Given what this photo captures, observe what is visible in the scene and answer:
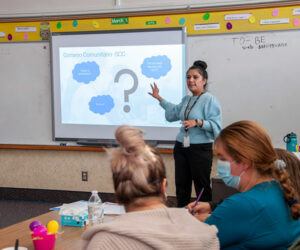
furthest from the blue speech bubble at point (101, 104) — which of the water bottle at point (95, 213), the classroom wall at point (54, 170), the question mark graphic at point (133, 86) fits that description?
the water bottle at point (95, 213)

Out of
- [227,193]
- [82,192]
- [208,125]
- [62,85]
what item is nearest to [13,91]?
[62,85]

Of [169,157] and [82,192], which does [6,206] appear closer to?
[82,192]

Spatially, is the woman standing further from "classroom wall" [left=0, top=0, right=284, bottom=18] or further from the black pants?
"classroom wall" [left=0, top=0, right=284, bottom=18]

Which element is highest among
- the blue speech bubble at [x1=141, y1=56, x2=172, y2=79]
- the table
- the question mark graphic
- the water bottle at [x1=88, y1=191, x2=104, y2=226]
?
the blue speech bubble at [x1=141, y1=56, x2=172, y2=79]

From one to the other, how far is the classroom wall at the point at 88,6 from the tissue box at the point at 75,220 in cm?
280

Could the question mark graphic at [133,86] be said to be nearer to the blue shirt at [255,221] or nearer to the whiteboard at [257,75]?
the whiteboard at [257,75]

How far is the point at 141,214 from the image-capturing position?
3.67 ft

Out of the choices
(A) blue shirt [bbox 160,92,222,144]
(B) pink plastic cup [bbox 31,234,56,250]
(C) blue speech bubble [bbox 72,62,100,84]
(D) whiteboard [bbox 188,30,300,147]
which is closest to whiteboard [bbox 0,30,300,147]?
(D) whiteboard [bbox 188,30,300,147]

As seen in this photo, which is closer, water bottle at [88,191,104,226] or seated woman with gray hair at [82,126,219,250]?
seated woman with gray hair at [82,126,219,250]

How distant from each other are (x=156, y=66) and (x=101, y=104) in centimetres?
73

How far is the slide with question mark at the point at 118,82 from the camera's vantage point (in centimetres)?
421

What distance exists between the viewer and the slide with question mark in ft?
13.8

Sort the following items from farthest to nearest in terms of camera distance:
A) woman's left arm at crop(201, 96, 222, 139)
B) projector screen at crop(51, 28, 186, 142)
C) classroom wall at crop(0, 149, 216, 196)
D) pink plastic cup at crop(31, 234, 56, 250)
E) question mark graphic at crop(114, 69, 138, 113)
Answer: classroom wall at crop(0, 149, 216, 196) < question mark graphic at crop(114, 69, 138, 113) < projector screen at crop(51, 28, 186, 142) < woman's left arm at crop(201, 96, 222, 139) < pink plastic cup at crop(31, 234, 56, 250)

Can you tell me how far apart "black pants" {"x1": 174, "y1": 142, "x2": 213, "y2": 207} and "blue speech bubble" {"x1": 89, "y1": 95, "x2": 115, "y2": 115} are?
1224mm
